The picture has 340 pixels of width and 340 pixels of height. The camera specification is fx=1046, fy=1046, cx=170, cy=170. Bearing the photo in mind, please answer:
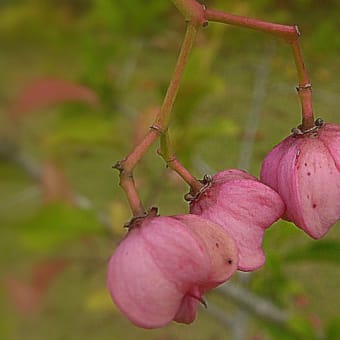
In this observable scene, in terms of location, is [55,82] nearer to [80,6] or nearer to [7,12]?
[7,12]

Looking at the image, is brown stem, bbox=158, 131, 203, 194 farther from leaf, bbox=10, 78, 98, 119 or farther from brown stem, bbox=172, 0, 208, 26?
leaf, bbox=10, 78, 98, 119

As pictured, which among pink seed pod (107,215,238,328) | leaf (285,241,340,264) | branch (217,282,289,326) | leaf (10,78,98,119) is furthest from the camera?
leaf (10,78,98,119)

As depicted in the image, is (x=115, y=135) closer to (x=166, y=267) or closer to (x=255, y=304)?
(x=255, y=304)

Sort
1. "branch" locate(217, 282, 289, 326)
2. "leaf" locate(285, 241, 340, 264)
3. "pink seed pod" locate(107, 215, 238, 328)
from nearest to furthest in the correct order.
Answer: "pink seed pod" locate(107, 215, 238, 328) < "leaf" locate(285, 241, 340, 264) < "branch" locate(217, 282, 289, 326)

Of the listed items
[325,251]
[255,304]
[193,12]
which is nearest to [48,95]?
[255,304]

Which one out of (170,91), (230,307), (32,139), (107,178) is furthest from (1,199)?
(170,91)

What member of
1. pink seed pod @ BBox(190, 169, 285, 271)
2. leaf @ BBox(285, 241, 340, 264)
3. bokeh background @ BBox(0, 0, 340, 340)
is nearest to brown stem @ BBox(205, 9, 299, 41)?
pink seed pod @ BBox(190, 169, 285, 271)
